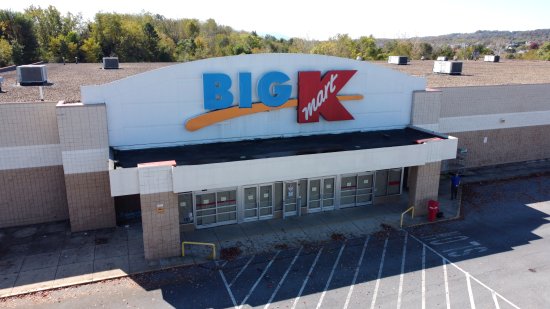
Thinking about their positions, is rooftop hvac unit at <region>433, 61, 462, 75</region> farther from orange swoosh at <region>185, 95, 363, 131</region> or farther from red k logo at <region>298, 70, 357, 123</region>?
orange swoosh at <region>185, 95, 363, 131</region>

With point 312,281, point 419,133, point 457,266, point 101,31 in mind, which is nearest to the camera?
point 312,281

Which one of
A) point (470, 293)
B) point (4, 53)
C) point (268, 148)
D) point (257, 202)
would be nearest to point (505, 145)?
point (470, 293)

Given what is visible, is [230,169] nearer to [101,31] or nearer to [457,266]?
[457,266]

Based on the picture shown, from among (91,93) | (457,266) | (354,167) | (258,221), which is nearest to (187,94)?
(91,93)

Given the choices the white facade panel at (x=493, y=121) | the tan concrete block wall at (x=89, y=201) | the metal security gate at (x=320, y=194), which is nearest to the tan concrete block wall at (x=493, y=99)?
the white facade panel at (x=493, y=121)

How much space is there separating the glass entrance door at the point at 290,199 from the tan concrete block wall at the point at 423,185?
629cm

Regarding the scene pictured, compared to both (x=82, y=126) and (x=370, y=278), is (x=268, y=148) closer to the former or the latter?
(x=370, y=278)

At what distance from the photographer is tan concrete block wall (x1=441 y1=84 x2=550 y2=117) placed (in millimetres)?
28547

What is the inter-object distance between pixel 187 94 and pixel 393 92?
38.9 ft

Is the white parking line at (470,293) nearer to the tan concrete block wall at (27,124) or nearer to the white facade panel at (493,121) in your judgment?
the white facade panel at (493,121)

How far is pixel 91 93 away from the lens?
18.9 meters

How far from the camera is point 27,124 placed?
19766 mm

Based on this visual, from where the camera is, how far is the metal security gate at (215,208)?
20.8m

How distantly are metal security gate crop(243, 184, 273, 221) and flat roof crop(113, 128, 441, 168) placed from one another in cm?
227
